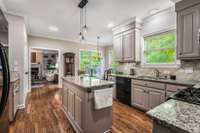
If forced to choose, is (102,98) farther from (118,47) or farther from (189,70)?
(118,47)

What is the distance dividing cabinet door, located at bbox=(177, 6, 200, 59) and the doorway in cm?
712

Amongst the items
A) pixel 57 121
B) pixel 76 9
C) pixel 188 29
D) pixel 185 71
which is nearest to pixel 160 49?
pixel 185 71

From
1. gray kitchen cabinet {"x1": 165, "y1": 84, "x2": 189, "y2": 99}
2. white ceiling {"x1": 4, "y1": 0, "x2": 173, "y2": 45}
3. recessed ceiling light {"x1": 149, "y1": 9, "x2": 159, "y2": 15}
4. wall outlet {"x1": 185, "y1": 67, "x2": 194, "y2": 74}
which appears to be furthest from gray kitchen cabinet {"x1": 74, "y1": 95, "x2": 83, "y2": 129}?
recessed ceiling light {"x1": 149, "y1": 9, "x2": 159, "y2": 15}

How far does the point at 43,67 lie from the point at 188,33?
33.5 ft

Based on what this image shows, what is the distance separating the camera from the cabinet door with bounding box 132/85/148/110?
297cm

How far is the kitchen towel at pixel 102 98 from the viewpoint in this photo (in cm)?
191

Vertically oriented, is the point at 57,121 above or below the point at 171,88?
below

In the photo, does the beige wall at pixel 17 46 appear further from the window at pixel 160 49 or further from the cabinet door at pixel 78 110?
the window at pixel 160 49

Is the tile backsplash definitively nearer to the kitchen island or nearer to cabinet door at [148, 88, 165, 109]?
cabinet door at [148, 88, 165, 109]

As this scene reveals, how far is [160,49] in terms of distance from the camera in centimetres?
340

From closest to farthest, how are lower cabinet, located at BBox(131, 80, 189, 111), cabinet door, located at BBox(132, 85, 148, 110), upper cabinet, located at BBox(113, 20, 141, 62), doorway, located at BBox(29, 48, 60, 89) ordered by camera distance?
1. lower cabinet, located at BBox(131, 80, 189, 111)
2. cabinet door, located at BBox(132, 85, 148, 110)
3. upper cabinet, located at BBox(113, 20, 141, 62)
4. doorway, located at BBox(29, 48, 60, 89)

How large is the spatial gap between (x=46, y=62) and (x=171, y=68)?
998 cm

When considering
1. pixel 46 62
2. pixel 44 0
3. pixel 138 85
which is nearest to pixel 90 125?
pixel 138 85

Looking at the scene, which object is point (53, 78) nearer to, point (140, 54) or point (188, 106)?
point (140, 54)
